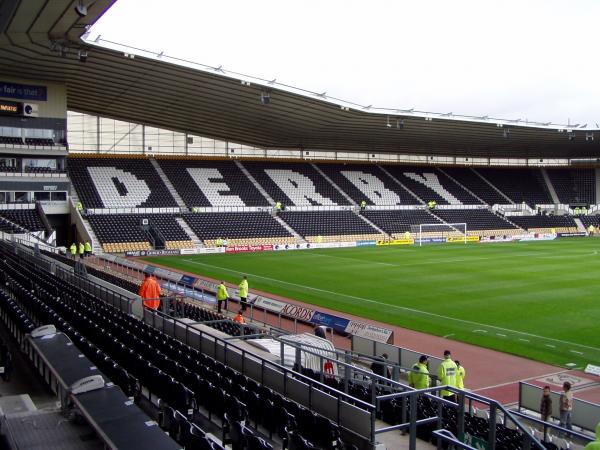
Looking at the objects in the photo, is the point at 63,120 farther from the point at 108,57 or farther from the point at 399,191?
the point at 399,191

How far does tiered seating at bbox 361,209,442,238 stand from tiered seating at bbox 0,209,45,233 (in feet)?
99.6

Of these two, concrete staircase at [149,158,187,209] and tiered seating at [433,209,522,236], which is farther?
tiered seating at [433,209,522,236]

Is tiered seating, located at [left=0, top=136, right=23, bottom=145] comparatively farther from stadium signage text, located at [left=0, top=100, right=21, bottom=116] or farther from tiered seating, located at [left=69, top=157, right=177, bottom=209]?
→ tiered seating, located at [left=69, top=157, right=177, bottom=209]

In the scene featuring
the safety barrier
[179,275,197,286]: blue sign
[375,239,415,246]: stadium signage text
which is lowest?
the safety barrier

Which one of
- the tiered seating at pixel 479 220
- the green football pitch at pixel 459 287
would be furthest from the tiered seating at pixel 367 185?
the green football pitch at pixel 459 287

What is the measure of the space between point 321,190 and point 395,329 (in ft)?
138

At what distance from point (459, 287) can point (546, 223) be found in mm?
42496

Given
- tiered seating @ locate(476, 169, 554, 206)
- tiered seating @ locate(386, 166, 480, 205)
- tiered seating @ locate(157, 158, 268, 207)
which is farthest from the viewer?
tiered seating @ locate(476, 169, 554, 206)

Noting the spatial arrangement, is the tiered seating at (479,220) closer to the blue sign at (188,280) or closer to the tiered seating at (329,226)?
the tiered seating at (329,226)

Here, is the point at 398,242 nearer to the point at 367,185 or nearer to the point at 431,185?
the point at 367,185

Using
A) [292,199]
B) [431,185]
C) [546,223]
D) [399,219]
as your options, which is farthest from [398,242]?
[546,223]

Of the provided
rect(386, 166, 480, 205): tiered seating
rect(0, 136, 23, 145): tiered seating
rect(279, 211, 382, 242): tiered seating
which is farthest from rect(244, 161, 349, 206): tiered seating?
rect(0, 136, 23, 145): tiered seating

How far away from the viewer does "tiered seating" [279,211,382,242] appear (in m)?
53.0

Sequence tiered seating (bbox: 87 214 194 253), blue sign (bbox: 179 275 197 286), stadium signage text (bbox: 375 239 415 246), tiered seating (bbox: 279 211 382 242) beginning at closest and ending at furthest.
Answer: blue sign (bbox: 179 275 197 286)
tiered seating (bbox: 87 214 194 253)
tiered seating (bbox: 279 211 382 242)
stadium signage text (bbox: 375 239 415 246)
